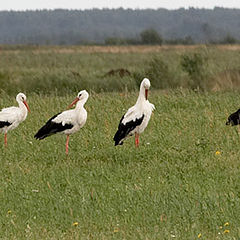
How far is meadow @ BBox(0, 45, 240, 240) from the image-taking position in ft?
21.8

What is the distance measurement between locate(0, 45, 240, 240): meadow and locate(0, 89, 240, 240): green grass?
1cm

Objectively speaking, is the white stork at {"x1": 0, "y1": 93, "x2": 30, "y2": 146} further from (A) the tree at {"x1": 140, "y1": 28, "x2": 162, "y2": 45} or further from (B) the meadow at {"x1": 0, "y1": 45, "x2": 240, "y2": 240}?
(A) the tree at {"x1": 140, "y1": 28, "x2": 162, "y2": 45}

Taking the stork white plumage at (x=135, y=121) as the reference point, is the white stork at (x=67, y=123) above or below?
below

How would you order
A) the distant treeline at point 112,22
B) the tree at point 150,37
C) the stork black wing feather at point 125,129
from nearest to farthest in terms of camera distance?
the stork black wing feather at point 125,129, the tree at point 150,37, the distant treeline at point 112,22

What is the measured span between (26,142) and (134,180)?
3.37 meters

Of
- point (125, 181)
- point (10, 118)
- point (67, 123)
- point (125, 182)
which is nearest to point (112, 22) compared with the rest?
point (10, 118)

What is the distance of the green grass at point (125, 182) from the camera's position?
6.65 m

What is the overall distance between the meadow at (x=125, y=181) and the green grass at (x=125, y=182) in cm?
1

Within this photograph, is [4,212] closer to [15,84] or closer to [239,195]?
[239,195]

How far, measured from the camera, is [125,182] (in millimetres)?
8281

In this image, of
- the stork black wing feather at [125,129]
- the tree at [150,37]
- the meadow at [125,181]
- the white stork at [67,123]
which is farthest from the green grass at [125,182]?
the tree at [150,37]

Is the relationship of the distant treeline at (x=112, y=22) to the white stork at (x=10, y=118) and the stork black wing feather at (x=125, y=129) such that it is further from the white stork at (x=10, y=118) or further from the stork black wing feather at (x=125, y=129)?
the stork black wing feather at (x=125, y=129)

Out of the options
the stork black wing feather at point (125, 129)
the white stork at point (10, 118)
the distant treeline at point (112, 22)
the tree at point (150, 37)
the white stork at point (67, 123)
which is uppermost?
the stork black wing feather at point (125, 129)

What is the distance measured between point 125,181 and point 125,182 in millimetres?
102
